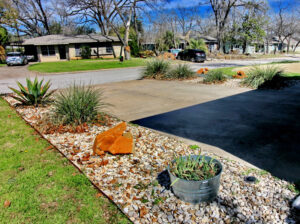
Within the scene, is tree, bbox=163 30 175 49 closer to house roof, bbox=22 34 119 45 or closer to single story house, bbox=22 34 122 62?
single story house, bbox=22 34 122 62

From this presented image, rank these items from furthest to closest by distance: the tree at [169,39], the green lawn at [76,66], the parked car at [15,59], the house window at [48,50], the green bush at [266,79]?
the tree at [169,39] → the house window at [48,50] → the parked car at [15,59] → the green lawn at [76,66] → the green bush at [266,79]

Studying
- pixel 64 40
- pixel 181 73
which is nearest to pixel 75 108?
pixel 181 73

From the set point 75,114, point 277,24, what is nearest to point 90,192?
point 75,114

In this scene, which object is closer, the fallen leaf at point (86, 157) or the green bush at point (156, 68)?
the fallen leaf at point (86, 157)

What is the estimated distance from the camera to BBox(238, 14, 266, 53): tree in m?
39.6

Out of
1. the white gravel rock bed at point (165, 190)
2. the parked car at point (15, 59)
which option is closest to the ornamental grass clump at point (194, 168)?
the white gravel rock bed at point (165, 190)

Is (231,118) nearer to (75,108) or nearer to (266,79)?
(75,108)

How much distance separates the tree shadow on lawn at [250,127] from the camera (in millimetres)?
3736

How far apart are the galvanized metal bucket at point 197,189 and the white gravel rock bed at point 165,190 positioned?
84 mm

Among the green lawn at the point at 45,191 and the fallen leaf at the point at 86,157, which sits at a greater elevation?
the fallen leaf at the point at 86,157

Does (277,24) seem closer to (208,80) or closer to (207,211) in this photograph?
(208,80)

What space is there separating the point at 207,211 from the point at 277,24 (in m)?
69.9

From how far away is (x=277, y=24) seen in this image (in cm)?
6028

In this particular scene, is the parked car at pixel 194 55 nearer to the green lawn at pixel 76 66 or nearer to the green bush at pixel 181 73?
the green lawn at pixel 76 66
